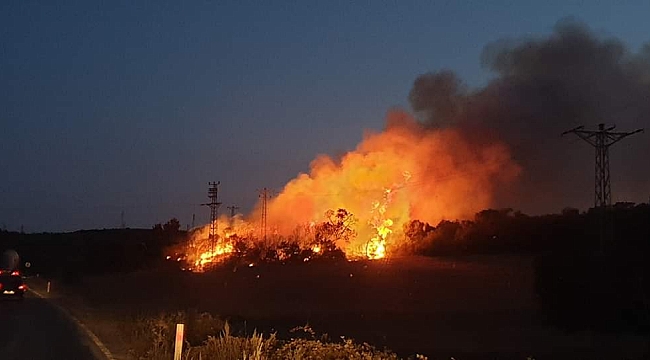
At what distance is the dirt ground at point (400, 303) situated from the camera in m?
33.2

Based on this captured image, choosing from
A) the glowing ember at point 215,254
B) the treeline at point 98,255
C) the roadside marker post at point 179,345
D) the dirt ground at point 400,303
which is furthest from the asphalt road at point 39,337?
the treeline at point 98,255

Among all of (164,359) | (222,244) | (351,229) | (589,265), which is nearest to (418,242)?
(351,229)

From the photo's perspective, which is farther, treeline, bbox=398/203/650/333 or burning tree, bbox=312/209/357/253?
burning tree, bbox=312/209/357/253

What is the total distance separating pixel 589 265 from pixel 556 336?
6941mm

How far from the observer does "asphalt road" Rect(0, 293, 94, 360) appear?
2048cm

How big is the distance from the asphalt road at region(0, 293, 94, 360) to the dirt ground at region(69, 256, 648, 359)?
5054 mm

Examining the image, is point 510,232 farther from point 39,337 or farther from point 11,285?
point 39,337

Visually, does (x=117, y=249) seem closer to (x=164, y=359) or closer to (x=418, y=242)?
(x=418, y=242)

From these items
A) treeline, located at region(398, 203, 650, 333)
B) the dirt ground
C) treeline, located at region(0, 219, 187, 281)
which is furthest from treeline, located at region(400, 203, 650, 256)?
treeline, located at region(0, 219, 187, 281)

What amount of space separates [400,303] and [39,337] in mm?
31752

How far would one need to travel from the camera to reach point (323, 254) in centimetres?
8519

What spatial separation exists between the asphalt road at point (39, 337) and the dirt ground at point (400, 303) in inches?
199

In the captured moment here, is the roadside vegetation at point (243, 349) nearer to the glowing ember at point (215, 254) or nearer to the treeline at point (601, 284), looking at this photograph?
the treeline at point (601, 284)

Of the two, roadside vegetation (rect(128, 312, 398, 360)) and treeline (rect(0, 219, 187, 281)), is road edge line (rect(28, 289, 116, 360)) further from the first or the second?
treeline (rect(0, 219, 187, 281))
